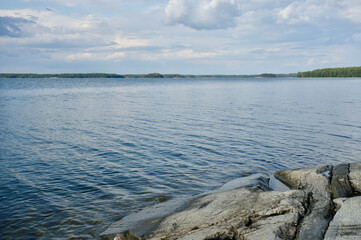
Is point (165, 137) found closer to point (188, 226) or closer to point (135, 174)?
point (135, 174)

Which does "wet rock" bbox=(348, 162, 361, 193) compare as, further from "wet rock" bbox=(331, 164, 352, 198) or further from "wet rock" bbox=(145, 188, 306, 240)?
"wet rock" bbox=(145, 188, 306, 240)

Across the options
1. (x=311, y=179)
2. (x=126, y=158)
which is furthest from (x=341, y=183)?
(x=126, y=158)

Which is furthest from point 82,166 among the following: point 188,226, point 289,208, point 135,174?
point 289,208

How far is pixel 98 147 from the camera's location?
2419cm

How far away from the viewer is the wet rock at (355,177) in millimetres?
12305

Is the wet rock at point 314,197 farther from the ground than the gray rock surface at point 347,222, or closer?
closer

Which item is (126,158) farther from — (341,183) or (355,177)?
(355,177)

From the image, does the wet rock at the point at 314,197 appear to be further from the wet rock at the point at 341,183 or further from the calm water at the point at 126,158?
the calm water at the point at 126,158

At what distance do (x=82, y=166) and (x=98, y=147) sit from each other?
493cm

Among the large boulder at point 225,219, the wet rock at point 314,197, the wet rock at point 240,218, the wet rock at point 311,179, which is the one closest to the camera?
the wet rock at point 314,197

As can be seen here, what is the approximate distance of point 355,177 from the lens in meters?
12.8

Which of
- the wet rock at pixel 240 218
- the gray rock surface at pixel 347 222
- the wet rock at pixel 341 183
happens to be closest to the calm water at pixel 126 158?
the wet rock at pixel 240 218

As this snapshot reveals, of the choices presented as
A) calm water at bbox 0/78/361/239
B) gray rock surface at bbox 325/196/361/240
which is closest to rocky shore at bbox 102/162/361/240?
gray rock surface at bbox 325/196/361/240

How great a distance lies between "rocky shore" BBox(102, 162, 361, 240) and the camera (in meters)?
8.62
